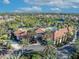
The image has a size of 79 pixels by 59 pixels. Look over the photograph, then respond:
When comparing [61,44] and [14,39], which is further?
[14,39]

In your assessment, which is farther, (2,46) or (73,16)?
(73,16)

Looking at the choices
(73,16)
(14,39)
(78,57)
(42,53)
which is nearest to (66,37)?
(14,39)

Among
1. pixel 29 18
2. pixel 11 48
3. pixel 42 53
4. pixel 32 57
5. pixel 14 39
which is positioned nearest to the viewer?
pixel 32 57

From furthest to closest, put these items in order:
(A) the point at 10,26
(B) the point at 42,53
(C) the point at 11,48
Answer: (A) the point at 10,26, (C) the point at 11,48, (B) the point at 42,53

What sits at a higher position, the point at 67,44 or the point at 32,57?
the point at 32,57

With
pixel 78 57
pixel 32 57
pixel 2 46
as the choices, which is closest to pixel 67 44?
pixel 2 46

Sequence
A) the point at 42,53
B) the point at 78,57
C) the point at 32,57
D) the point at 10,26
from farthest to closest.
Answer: the point at 10,26 < the point at 42,53 < the point at 32,57 < the point at 78,57

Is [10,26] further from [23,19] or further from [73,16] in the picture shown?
[73,16]

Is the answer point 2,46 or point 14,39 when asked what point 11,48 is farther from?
point 14,39

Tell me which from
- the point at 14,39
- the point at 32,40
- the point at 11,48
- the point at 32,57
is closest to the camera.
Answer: the point at 32,57
